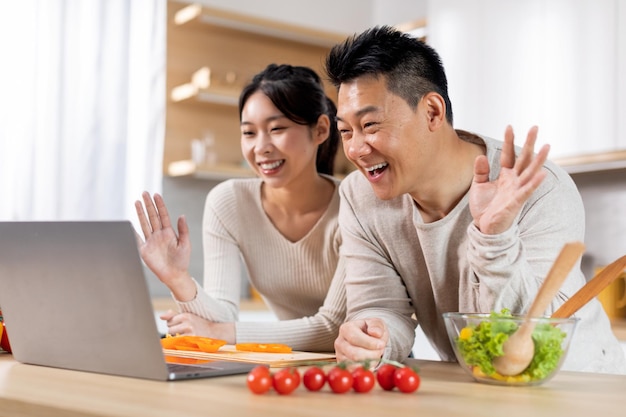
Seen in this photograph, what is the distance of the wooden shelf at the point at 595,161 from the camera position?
3.30 meters

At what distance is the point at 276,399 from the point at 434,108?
0.89 metres

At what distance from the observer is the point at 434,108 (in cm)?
169

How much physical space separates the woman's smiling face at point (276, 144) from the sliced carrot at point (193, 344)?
763 mm

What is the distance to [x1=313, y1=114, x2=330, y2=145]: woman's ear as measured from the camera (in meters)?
2.22

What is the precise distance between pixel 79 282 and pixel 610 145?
268 centimetres

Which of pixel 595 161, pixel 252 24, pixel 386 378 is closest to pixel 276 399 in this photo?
pixel 386 378

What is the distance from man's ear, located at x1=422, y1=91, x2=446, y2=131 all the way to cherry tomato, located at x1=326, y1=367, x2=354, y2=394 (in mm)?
785

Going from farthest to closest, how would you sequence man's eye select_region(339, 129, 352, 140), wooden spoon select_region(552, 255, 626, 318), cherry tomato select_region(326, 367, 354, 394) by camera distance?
1. man's eye select_region(339, 129, 352, 140)
2. wooden spoon select_region(552, 255, 626, 318)
3. cherry tomato select_region(326, 367, 354, 394)

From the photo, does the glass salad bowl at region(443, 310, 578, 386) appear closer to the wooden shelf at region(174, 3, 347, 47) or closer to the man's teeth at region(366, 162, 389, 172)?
the man's teeth at region(366, 162, 389, 172)

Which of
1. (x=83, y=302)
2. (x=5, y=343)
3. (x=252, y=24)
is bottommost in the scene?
(x=5, y=343)

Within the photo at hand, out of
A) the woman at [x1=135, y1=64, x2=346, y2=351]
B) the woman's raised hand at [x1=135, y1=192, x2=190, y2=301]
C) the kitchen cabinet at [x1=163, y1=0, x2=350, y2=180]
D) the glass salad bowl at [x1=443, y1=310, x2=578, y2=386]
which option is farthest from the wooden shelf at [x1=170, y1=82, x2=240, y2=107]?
the glass salad bowl at [x1=443, y1=310, x2=578, y2=386]

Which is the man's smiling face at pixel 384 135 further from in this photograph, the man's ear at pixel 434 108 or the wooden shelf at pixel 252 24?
the wooden shelf at pixel 252 24

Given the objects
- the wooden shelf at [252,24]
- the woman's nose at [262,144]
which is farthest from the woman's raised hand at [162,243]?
the wooden shelf at [252,24]

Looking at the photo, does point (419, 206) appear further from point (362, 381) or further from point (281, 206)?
point (362, 381)
